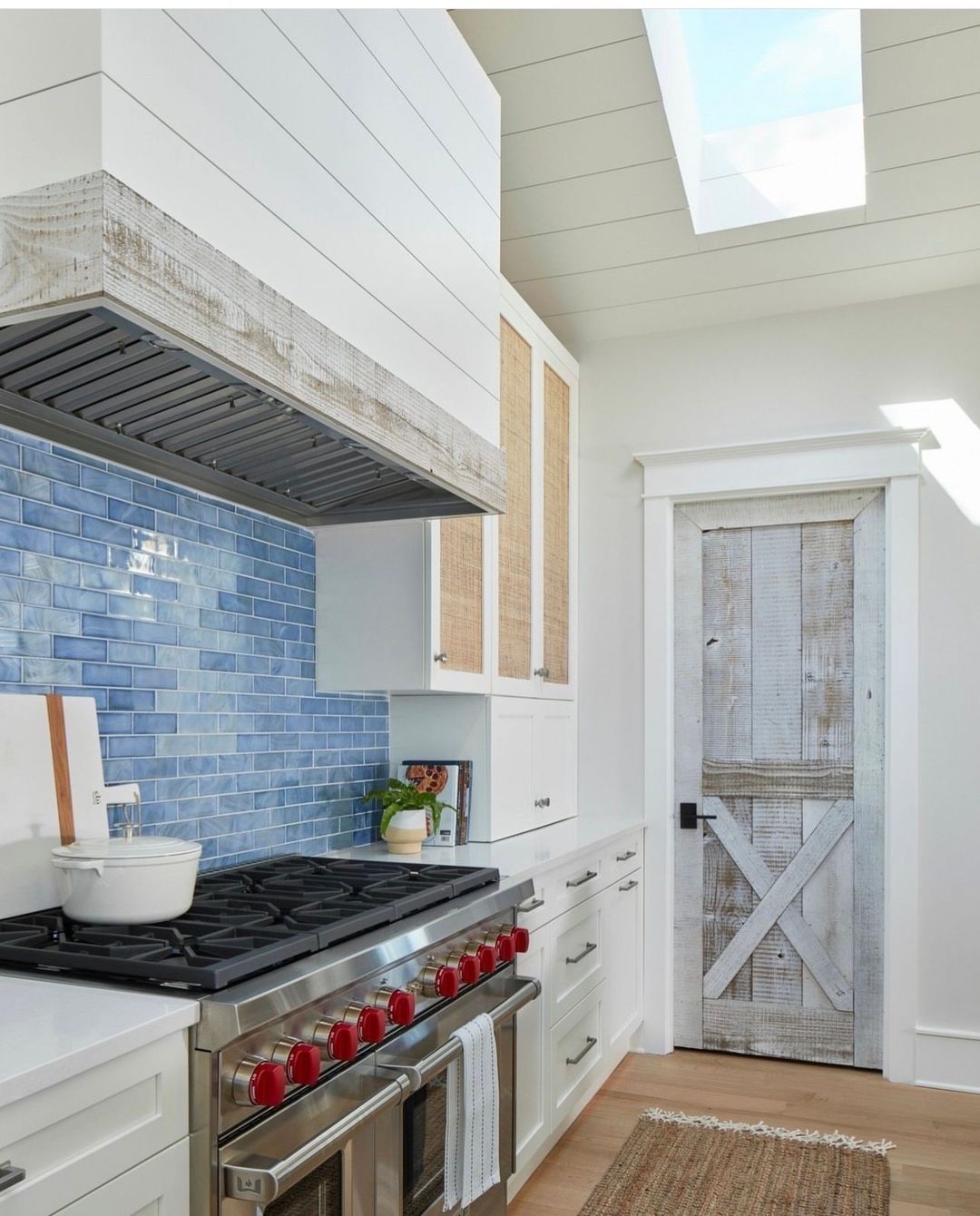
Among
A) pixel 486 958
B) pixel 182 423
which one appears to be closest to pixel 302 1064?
pixel 486 958

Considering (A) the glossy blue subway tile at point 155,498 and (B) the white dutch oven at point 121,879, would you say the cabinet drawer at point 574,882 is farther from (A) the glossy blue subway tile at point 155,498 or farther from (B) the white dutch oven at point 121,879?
(A) the glossy blue subway tile at point 155,498

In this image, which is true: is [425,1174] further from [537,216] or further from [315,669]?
[537,216]

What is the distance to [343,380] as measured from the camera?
1.74 metres

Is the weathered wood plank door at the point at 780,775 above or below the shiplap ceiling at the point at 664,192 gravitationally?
below

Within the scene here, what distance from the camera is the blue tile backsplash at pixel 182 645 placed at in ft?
6.20

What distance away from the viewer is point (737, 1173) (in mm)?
2799

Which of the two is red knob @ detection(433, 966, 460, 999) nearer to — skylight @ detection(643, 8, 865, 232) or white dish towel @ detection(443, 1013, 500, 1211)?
white dish towel @ detection(443, 1013, 500, 1211)

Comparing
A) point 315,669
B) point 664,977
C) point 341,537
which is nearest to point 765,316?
point 341,537

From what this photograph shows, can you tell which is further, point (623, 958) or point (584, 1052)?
point (623, 958)

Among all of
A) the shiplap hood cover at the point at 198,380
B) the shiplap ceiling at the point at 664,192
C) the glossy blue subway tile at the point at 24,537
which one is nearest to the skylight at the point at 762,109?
the shiplap ceiling at the point at 664,192

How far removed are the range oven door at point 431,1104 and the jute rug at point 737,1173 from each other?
0.52 metres

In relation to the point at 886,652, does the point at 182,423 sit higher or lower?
higher

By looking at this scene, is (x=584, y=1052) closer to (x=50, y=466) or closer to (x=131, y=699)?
(x=131, y=699)

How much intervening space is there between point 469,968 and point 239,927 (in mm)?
580
